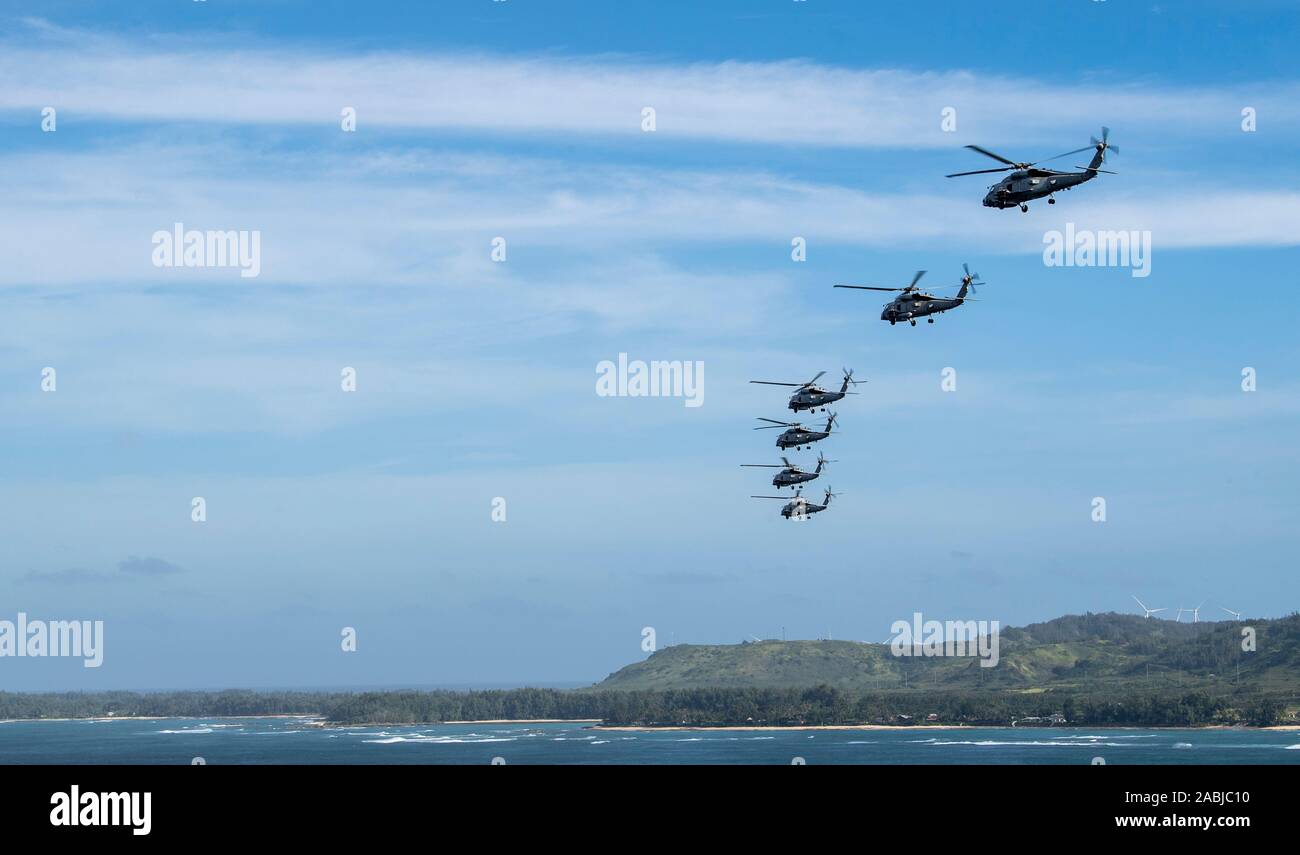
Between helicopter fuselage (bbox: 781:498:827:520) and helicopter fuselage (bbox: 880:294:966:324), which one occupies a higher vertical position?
helicopter fuselage (bbox: 880:294:966:324)

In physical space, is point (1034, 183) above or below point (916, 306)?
above

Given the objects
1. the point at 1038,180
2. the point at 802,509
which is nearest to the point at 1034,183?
the point at 1038,180

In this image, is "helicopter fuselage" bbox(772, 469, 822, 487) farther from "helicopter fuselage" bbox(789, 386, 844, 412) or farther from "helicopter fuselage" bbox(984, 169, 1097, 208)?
"helicopter fuselage" bbox(984, 169, 1097, 208)

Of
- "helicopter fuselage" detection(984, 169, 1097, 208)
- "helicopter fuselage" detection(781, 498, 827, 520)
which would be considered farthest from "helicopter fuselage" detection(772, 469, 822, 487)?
"helicopter fuselage" detection(984, 169, 1097, 208)

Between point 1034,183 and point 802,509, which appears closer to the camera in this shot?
point 1034,183

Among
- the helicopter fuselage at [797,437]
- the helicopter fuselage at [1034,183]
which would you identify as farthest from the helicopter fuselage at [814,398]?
the helicopter fuselage at [1034,183]

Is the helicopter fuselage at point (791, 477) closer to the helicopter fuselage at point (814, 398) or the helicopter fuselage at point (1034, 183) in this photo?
the helicopter fuselage at point (814, 398)

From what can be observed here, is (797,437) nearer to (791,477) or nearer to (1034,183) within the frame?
(791,477)
